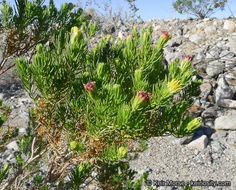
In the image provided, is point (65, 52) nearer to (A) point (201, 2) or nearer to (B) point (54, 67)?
(B) point (54, 67)

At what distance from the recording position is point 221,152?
4.54 m

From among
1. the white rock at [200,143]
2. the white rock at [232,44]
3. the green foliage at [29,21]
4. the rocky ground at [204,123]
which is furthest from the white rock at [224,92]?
the green foliage at [29,21]

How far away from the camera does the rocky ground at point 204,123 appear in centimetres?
414

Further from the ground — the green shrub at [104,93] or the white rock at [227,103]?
the white rock at [227,103]

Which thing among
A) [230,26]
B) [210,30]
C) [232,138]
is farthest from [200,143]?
[230,26]

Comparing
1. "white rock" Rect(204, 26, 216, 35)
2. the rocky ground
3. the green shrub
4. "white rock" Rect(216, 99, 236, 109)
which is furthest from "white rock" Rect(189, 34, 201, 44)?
the green shrub

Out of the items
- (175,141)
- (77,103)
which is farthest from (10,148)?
(77,103)

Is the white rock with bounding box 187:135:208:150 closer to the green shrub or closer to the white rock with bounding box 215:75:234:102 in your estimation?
the white rock with bounding box 215:75:234:102

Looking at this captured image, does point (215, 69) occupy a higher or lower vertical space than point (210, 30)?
lower

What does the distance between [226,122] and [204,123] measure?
433 mm

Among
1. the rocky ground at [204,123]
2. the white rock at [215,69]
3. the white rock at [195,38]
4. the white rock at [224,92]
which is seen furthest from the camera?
the white rock at [195,38]

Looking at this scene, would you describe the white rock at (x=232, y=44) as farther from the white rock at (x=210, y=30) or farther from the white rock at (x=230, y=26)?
the white rock at (x=210, y=30)

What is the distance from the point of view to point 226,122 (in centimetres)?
507

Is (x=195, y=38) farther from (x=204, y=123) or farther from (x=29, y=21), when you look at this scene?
(x=29, y=21)
